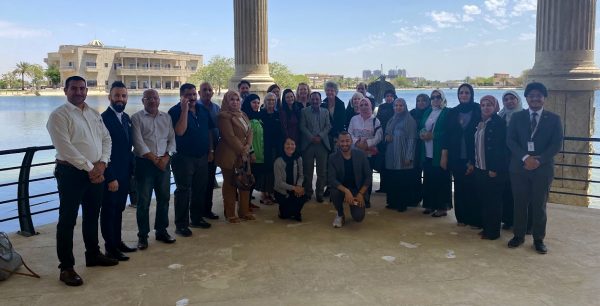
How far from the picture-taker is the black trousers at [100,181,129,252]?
14.3ft

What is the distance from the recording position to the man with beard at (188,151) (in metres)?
5.11

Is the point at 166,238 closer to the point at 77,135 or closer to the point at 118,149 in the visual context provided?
the point at 118,149

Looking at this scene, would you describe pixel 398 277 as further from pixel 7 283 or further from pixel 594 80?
pixel 594 80

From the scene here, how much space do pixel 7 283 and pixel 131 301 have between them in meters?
1.20

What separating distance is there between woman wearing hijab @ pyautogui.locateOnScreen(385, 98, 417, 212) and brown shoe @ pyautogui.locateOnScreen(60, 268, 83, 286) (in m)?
3.95

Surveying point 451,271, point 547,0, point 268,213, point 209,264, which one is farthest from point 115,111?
point 547,0

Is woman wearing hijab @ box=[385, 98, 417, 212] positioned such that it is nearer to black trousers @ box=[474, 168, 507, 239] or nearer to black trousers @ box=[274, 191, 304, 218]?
black trousers @ box=[474, 168, 507, 239]

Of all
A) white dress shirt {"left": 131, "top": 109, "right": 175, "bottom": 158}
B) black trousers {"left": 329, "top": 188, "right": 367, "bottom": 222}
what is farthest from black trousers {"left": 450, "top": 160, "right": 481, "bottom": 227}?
white dress shirt {"left": 131, "top": 109, "right": 175, "bottom": 158}

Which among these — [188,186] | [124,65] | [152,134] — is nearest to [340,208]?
[188,186]

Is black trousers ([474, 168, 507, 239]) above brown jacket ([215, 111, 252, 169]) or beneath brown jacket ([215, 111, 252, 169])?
beneath

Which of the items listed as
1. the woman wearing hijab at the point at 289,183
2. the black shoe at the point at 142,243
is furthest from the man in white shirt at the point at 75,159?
the woman wearing hijab at the point at 289,183

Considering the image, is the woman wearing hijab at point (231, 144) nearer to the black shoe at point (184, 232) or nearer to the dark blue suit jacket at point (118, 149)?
the black shoe at point (184, 232)

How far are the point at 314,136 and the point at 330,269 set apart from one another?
2534 millimetres

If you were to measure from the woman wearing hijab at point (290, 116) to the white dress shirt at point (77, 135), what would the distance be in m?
2.74
